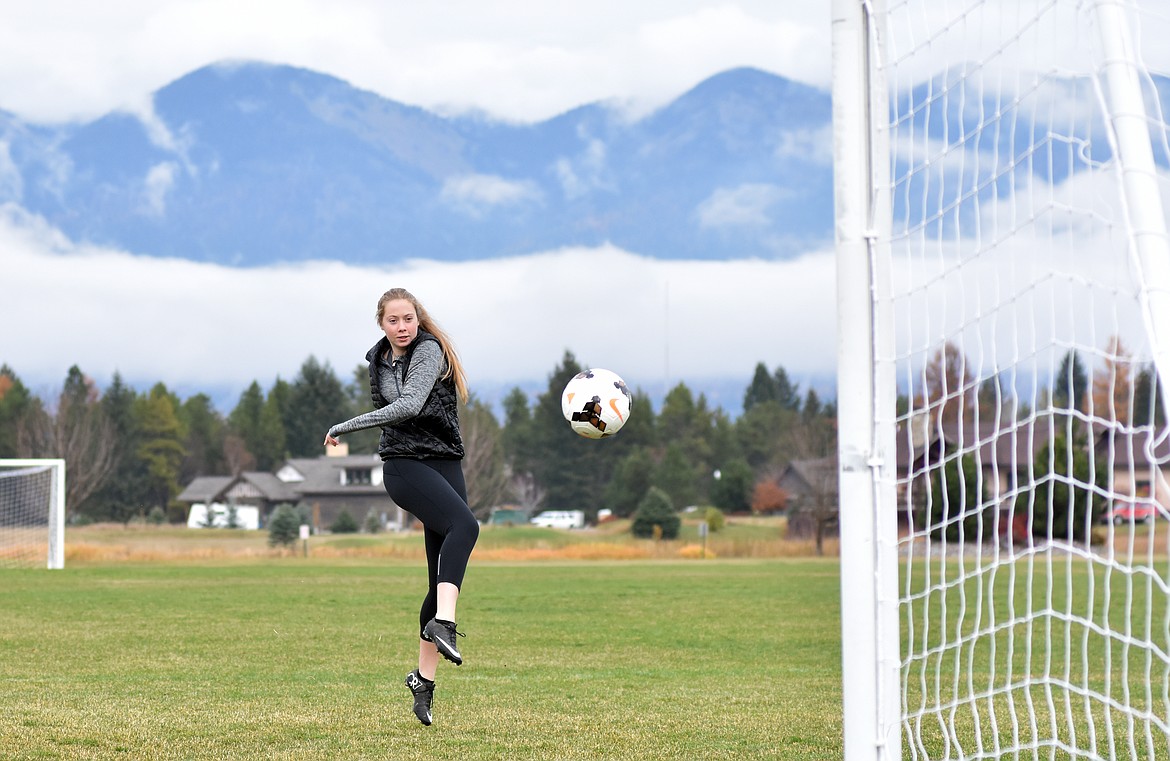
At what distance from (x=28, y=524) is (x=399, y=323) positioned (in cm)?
3173

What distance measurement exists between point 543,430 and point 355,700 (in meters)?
88.9

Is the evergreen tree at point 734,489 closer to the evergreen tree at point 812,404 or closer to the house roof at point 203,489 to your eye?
the evergreen tree at point 812,404

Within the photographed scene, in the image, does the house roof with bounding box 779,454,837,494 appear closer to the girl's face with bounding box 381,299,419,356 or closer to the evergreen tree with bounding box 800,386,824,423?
the evergreen tree with bounding box 800,386,824,423

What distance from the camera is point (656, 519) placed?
67.2 m

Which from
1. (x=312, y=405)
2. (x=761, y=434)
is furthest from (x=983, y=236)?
(x=761, y=434)

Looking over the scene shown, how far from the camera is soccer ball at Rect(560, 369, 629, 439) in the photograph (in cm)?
790

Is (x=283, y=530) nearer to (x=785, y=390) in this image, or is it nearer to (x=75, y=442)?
(x=75, y=442)

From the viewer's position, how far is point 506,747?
6934 mm

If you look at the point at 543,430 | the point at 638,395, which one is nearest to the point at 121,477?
the point at 543,430

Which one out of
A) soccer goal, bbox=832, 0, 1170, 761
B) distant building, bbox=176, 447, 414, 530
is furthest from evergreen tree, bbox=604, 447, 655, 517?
soccer goal, bbox=832, 0, 1170, 761

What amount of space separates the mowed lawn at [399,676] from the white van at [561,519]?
67162mm

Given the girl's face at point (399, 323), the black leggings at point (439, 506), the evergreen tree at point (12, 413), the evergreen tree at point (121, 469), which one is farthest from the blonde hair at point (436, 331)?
the evergreen tree at point (121, 469)

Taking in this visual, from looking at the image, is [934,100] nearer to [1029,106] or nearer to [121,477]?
[1029,106]

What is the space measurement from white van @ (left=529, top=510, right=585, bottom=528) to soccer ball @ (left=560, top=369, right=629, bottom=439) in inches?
3218
